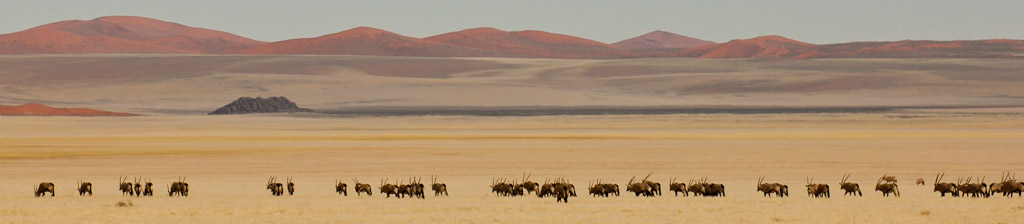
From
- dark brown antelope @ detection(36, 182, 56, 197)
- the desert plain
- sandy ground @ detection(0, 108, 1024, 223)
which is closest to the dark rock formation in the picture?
the desert plain

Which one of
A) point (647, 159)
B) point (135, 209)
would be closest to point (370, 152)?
point (647, 159)

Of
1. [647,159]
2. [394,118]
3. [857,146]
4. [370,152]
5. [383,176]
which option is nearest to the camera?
[383,176]

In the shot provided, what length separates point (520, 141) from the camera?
171 feet

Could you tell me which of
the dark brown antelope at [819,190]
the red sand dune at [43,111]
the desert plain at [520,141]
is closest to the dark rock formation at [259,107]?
the desert plain at [520,141]

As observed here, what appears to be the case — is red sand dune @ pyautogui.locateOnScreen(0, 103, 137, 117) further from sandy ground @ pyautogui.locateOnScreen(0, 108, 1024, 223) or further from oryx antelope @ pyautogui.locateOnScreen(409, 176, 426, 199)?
oryx antelope @ pyautogui.locateOnScreen(409, 176, 426, 199)

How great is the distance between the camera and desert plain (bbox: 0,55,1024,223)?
20.1m

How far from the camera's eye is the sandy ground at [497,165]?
63.4 ft

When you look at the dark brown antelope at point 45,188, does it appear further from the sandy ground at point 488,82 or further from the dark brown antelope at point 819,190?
the sandy ground at point 488,82

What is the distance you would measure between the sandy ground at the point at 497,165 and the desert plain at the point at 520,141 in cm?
9

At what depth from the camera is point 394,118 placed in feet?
284

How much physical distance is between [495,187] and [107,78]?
124 metres

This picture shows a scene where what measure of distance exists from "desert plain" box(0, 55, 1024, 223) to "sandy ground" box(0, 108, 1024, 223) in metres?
0.09

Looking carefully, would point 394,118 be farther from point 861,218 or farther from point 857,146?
point 861,218

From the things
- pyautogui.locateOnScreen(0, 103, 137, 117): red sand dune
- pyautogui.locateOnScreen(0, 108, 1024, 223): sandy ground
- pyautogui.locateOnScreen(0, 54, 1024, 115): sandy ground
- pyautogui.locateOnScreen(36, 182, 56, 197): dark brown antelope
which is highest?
pyautogui.locateOnScreen(0, 54, 1024, 115): sandy ground
